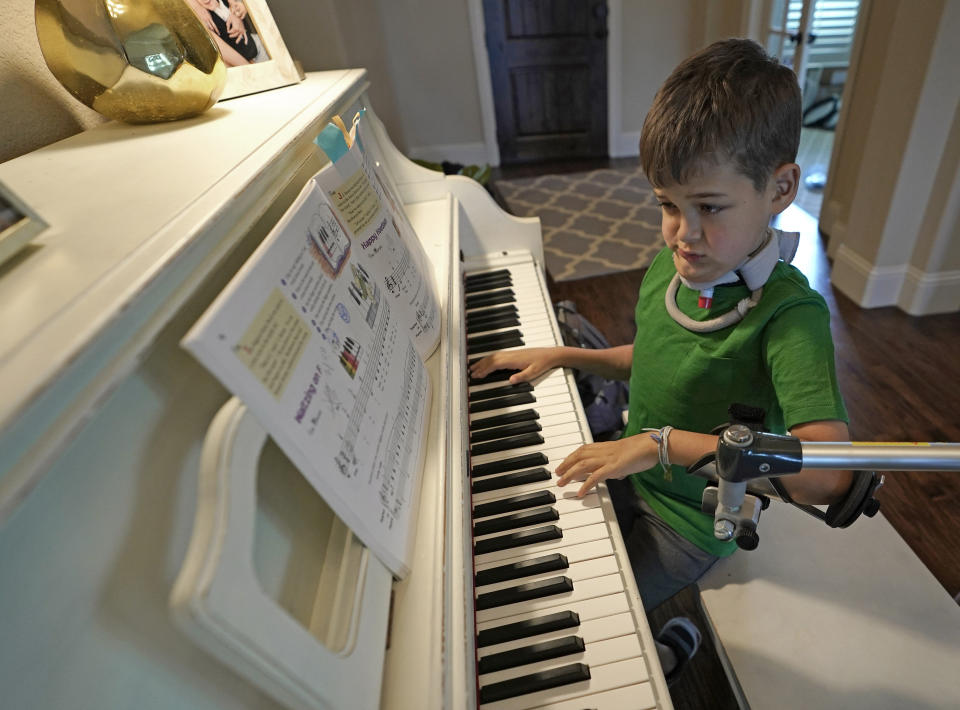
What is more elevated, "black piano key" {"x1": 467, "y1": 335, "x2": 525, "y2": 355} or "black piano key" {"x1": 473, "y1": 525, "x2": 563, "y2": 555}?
"black piano key" {"x1": 467, "y1": 335, "x2": 525, "y2": 355}

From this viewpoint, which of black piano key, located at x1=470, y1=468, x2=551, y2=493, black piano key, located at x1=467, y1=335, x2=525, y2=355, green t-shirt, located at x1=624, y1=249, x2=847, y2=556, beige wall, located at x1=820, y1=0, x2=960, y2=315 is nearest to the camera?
green t-shirt, located at x1=624, y1=249, x2=847, y2=556

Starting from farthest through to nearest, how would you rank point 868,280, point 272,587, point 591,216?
point 591,216
point 868,280
point 272,587

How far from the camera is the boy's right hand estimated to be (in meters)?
1.21

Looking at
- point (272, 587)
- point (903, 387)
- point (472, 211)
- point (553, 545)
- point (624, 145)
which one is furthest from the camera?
point (624, 145)

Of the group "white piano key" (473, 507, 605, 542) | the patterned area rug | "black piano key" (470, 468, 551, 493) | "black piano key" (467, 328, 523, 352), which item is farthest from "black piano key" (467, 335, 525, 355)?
the patterned area rug

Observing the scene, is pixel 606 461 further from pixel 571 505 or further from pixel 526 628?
pixel 526 628

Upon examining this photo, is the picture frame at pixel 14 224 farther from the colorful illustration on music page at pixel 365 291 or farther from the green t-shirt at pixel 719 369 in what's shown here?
the green t-shirt at pixel 719 369

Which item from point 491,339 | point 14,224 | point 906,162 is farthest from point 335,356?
point 906,162

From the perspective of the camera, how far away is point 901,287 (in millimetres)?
2480

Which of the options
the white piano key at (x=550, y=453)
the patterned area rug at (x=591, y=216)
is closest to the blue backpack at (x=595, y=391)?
the white piano key at (x=550, y=453)

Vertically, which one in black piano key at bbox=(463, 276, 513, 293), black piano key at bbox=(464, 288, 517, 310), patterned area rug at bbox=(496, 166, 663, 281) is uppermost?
black piano key at bbox=(463, 276, 513, 293)

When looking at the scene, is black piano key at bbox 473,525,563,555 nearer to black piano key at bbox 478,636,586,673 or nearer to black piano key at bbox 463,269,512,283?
black piano key at bbox 478,636,586,673

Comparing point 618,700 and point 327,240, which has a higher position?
point 327,240

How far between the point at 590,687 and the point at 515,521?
275 mm
